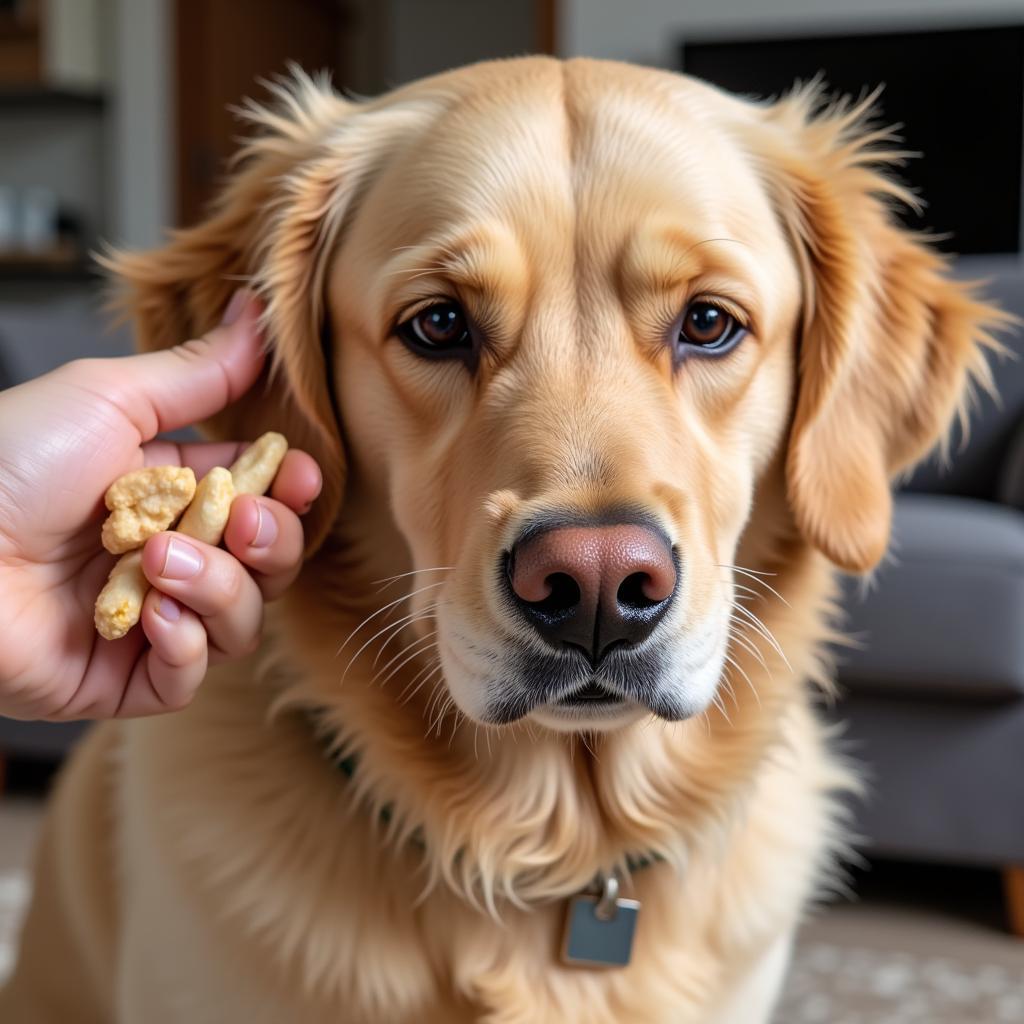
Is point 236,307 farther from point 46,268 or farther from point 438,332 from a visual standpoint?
point 46,268

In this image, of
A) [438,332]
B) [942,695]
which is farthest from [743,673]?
[942,695]

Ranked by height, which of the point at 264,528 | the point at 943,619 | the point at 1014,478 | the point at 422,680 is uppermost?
the point at 264,528

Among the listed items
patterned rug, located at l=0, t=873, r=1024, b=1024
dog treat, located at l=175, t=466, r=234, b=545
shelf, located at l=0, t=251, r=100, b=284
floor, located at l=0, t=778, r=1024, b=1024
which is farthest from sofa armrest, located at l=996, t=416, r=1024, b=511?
shelf, located at l=0, t=251, r=100, b=284

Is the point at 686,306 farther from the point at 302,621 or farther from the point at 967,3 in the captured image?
the point at 967,3

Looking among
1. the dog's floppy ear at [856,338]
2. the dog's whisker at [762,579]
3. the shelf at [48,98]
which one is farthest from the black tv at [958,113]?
the dog's whisker at [762,579]

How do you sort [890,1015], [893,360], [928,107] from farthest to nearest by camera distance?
[928,107], [890,1015], [893,360]

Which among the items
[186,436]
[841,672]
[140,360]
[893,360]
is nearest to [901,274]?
[893,360]

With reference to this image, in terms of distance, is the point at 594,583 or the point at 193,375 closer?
the point at 594,583
